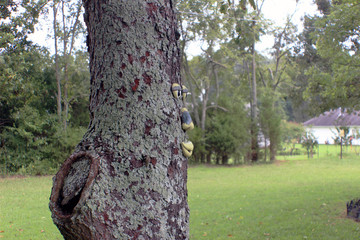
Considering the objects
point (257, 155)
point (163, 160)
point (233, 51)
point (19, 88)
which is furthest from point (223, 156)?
point (163, 160)

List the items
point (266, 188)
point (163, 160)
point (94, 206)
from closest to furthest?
point (94, 206)
point (163, 160)
point (266, 188)

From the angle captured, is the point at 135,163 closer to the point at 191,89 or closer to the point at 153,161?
the point at 153,161

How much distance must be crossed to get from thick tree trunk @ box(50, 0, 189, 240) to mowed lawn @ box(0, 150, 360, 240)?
4.30 m

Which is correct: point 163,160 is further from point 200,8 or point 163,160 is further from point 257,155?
point 257,155

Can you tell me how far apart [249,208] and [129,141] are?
285 inches

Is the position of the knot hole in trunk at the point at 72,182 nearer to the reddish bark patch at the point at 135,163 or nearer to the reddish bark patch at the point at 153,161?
the reddish bark patch at the point at 135,163

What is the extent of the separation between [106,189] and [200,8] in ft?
60.0

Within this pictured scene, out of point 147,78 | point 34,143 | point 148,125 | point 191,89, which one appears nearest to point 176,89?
point 147,78

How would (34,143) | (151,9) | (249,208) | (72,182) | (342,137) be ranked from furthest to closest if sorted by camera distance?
1. (342,137)
2. (34,143)
3. (249,208)
4. (151,9)
5. (72,182)

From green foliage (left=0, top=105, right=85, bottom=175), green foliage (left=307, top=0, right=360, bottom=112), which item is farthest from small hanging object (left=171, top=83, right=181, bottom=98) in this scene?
green foliage (left=0, top=105, right=85, bottom=175)

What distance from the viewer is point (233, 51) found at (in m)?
21.9

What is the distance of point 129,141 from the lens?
2.19 meters

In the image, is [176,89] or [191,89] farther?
[191,89]

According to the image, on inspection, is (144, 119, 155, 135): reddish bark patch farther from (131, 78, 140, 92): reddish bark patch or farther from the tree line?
the tree line
